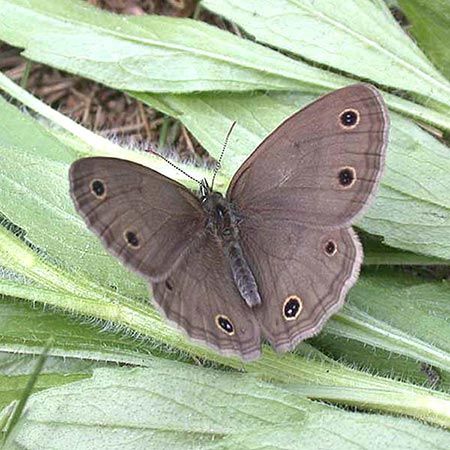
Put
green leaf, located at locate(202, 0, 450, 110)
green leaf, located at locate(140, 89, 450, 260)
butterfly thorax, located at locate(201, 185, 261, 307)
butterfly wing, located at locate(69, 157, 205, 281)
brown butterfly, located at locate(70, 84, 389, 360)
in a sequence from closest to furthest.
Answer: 1. butterfly wing, located at locate(69, 157, 205, 281)
2. brown butterfly, located at locate(70, 84, 389, 360)
3. butterfly thorax, located at locate(201, 185, 261, 307)
4. green leaf, located at locate(140, 89, 450, 260)
5. green leaf, located at locate(202, 0, 450, 110)

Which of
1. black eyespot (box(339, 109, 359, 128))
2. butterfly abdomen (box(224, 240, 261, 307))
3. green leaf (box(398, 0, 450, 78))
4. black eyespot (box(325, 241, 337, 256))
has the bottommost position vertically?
butterfly abdomen (box(224, 240, 261, 307))

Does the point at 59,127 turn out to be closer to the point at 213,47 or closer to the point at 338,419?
the point at 213,47

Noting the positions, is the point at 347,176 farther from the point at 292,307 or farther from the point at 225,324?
the point at 225,324

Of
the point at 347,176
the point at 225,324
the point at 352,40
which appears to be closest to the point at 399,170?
the point at 352,40

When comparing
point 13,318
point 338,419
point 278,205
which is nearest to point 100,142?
point 13,318

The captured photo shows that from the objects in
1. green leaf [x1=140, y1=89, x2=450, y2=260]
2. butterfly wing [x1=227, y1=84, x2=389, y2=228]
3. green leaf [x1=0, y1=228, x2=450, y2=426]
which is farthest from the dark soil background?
butterfly wing [x1=227, y1=84, x2=389, y2=228]

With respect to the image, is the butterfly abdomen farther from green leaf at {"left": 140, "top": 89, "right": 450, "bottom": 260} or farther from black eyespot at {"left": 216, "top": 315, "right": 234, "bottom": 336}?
green leaf at {"left": 140, "top": 89, "right": 450, "bottom": 260}
